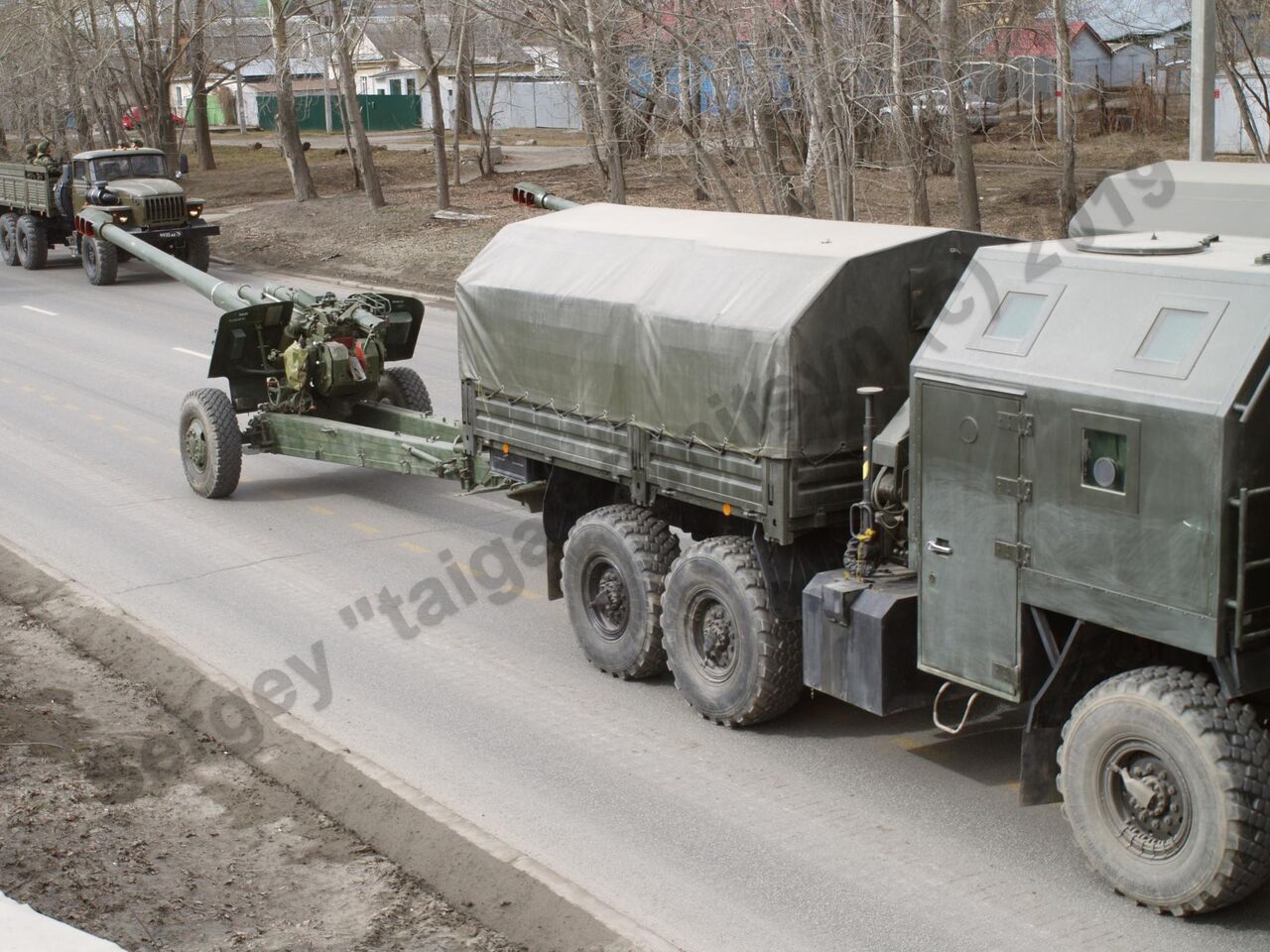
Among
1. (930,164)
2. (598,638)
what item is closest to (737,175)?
(930,164)

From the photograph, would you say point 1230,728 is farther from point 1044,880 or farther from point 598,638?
point 598,638

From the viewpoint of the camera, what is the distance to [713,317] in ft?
27.3

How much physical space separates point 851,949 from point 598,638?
11.3 feet

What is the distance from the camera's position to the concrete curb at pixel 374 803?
664cm

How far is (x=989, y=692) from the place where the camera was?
717cm

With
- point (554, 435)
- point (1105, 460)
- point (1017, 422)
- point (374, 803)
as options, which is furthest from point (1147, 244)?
point (374, 803)

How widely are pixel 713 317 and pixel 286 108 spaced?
30879 millimetres

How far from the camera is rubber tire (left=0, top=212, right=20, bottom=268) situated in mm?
32188

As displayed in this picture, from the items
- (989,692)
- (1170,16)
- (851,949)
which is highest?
(1170,16)

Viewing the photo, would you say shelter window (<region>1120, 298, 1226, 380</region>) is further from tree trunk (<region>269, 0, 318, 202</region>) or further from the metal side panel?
tree trunk (<region>269, 0, 318, 202</region>)

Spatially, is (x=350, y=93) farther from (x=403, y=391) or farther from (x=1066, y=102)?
(x=403, y=391)

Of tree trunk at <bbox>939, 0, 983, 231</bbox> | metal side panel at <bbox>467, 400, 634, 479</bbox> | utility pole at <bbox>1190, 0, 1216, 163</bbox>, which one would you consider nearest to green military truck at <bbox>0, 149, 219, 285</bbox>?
tree trunk at <bbox>939, 0, 983, 231</bbox>

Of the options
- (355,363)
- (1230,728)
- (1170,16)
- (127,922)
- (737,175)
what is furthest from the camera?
(1170,16)

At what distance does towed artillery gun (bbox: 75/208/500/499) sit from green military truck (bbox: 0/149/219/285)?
47.3 ft
